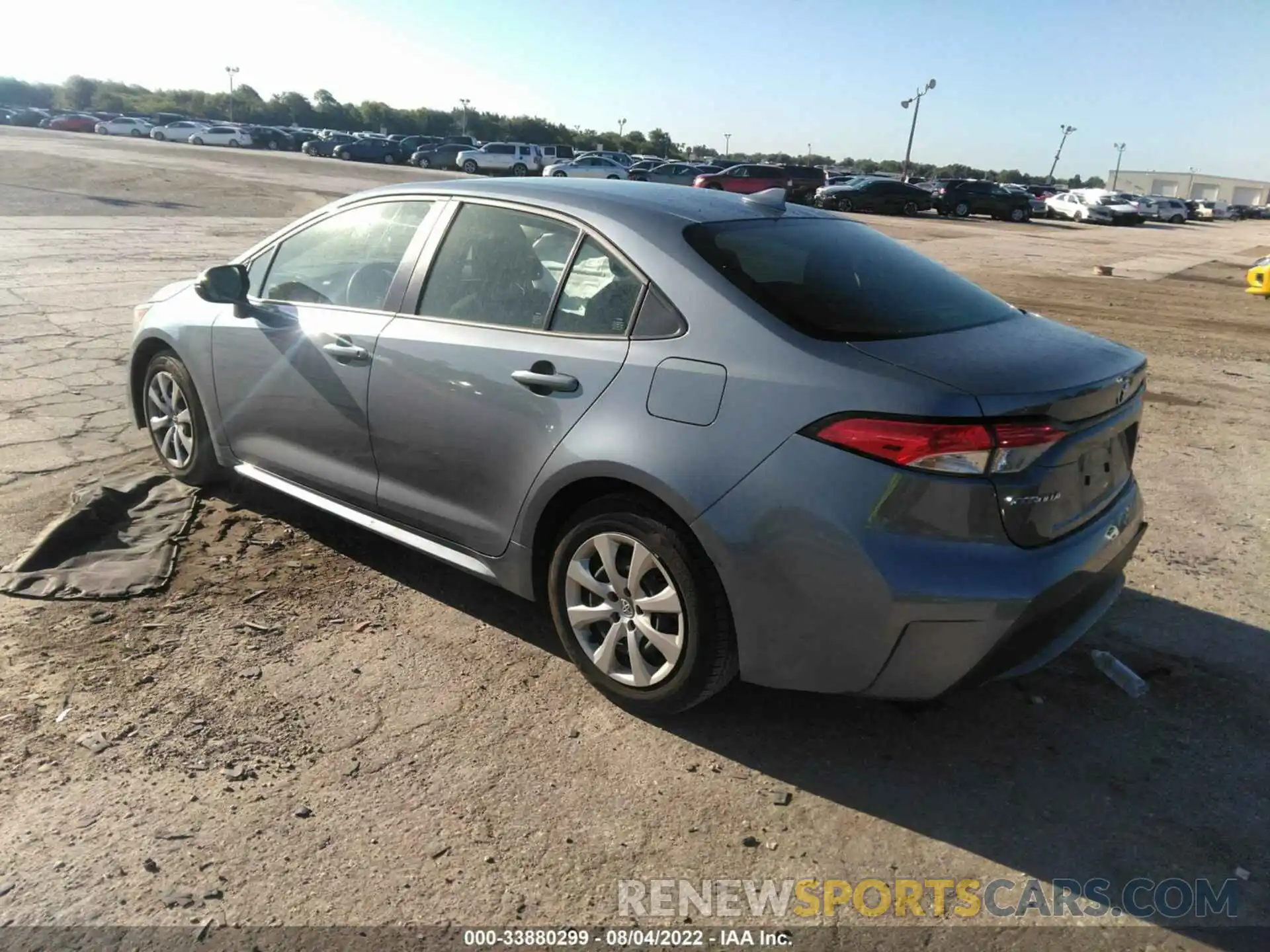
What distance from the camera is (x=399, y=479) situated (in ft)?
12.1

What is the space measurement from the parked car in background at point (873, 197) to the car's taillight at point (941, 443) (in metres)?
38.5

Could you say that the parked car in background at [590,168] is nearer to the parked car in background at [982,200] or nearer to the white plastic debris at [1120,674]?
the parked car in background at [982,200]

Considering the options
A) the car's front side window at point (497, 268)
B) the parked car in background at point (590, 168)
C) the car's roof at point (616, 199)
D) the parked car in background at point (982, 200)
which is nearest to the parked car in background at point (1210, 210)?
the parked car in background at point (982, 200)

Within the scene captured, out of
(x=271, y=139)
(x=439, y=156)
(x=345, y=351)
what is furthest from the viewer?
(x=271, y=139)

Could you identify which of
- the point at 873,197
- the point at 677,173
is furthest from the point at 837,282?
the point at 873,197

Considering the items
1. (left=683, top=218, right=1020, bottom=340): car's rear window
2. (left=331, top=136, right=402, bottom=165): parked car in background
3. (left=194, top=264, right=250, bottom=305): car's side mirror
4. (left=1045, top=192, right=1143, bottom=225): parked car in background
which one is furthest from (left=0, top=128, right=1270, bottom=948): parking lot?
(left=331, top=136, right=402, bottom=165): parked car in background

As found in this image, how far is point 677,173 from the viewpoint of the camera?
1528 inches

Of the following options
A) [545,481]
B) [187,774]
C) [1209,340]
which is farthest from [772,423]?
[1209,340]

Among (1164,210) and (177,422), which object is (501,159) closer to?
(1164,210)

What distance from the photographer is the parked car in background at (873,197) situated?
130 feet

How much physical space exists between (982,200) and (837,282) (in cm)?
4312

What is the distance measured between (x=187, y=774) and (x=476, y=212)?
2.23m

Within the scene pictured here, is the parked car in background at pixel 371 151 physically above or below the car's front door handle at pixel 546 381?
below

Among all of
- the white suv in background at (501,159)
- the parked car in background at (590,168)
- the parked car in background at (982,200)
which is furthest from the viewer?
the white suv in background at (501,159)
